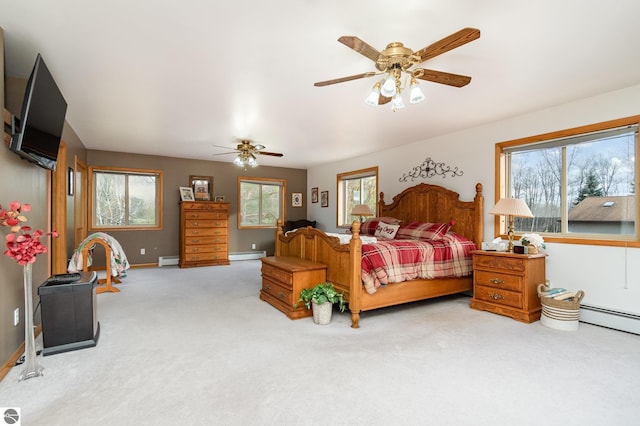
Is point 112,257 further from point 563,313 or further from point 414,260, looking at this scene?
point 563,313

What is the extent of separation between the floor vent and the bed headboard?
449cm

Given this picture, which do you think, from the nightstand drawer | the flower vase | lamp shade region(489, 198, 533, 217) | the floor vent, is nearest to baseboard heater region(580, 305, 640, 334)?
the nightstand drawer

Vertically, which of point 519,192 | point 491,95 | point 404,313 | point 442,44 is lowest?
point 404,313

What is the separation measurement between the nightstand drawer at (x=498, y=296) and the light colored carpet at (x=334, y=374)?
189mm

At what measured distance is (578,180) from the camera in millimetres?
3654

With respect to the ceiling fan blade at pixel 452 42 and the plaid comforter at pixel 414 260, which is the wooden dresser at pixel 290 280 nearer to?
the plaid comforter at pixel 414 260

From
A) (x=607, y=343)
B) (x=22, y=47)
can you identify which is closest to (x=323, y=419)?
(x=607, y=343)

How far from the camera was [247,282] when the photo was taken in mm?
5242

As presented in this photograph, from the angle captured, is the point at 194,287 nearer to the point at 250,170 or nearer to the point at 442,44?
the point at 250,170

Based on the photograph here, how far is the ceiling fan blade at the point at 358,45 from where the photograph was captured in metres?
1.81

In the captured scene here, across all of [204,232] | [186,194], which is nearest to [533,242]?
[204,232]

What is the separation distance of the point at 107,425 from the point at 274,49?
2.57 m

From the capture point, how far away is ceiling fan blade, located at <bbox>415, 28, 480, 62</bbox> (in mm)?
1803

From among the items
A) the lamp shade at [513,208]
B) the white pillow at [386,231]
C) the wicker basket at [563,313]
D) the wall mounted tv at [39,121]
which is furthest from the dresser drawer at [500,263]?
the wall mounted tv at [39,121]
